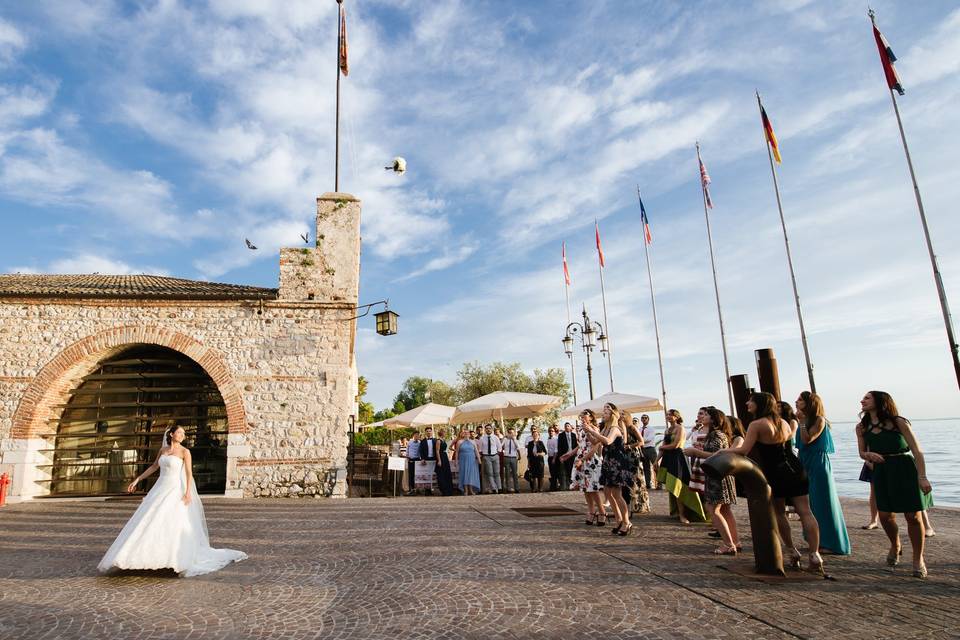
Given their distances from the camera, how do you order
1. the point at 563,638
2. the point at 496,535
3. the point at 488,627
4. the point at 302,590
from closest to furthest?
the point at 563,638, the point at 488,627, the point at 302,590, the point at 496,535

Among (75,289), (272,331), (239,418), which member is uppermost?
(75,289)

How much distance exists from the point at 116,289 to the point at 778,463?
13.9 metres

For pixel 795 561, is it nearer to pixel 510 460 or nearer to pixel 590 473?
pixel 590 473

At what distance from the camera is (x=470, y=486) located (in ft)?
42.5

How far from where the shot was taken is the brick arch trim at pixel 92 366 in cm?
1141

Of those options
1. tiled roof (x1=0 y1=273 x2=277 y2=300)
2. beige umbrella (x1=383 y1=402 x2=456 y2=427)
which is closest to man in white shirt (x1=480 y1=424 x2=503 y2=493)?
beige umbrella (x1=383 y1=402 x2=456 y2=427)

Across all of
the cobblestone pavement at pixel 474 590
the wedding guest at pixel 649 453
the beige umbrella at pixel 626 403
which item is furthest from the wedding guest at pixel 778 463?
the beige umbrella at pixel 626 403

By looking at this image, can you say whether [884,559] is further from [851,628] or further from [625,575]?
[625,575]

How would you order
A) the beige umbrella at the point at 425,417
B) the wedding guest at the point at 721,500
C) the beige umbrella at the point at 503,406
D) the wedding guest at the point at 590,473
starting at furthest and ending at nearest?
the beige umbrella at the point at 425,417 → the beige umbrella at the point at 503,406 → the wedding guest at the point at 590,473 → the wedding guest at the point at 721,500

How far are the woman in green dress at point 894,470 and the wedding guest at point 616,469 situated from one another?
2.61 metres

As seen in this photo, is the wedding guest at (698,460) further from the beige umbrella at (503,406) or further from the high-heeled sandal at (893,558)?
the beige umbrella at (503,406)

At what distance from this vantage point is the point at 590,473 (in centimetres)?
746

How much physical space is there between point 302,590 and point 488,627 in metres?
1.95

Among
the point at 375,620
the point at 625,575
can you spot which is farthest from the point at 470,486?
the point at 375,620
